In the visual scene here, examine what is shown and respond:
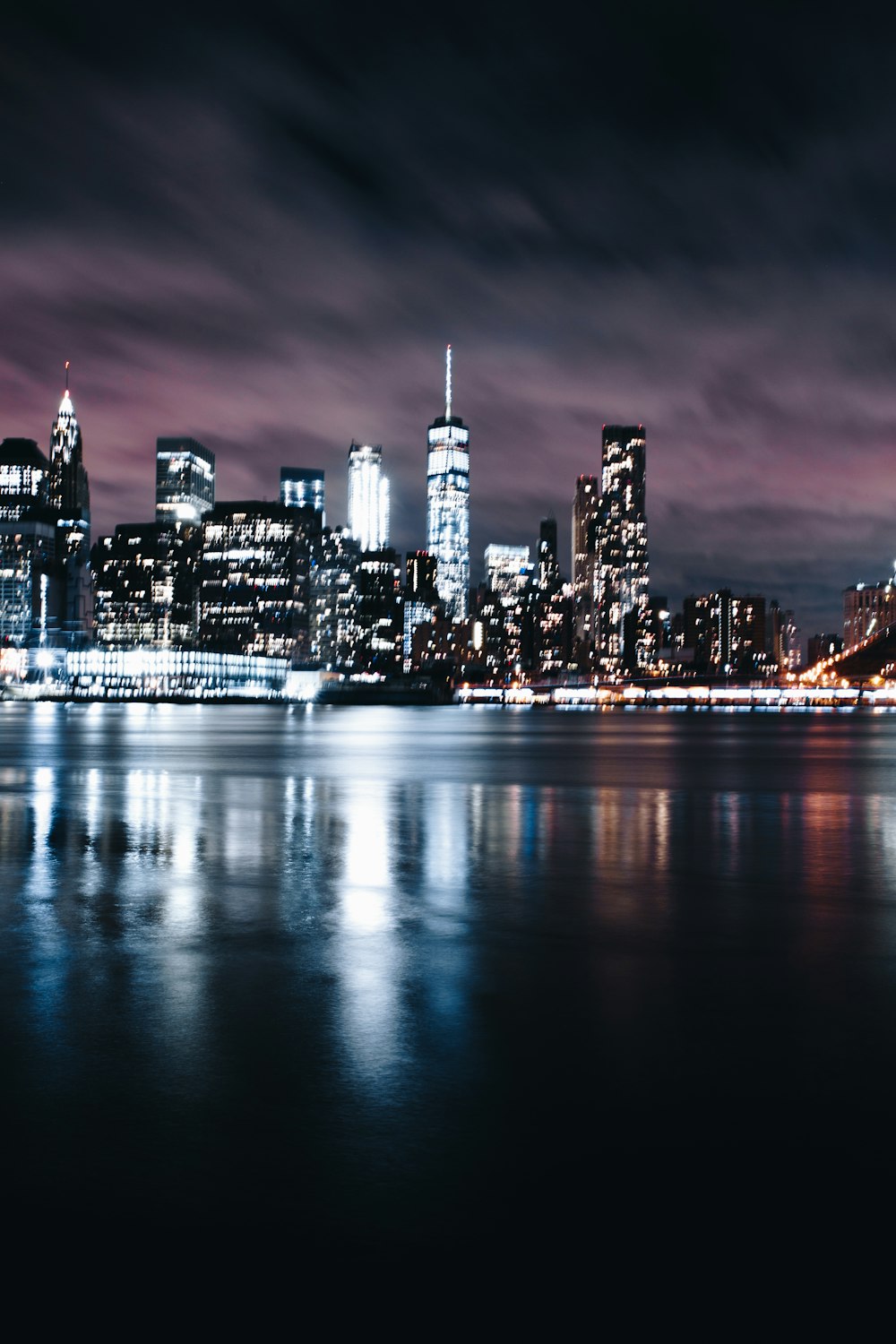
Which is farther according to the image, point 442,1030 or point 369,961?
point 369,961

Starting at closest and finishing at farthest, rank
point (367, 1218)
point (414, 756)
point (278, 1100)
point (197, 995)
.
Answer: point (367, 1218), point (278, 1100), point (197, 995), point (414, 756)

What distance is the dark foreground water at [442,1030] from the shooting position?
208 inches

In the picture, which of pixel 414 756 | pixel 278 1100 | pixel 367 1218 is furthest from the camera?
pixel 414 756

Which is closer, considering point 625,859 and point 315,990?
point 315,990

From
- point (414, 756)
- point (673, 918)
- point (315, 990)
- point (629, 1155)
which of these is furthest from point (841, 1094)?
point (414, 756)

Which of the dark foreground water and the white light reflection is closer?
the dark foreground water

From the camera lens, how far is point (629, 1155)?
5.68 m

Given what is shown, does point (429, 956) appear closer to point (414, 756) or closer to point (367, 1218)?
point (367, 1218)

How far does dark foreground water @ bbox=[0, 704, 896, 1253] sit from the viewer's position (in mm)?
5289

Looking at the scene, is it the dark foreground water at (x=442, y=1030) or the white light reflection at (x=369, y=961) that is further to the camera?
the white light reflection at (x=369, y=961)

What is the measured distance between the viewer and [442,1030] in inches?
316

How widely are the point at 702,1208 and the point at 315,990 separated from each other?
461 cm

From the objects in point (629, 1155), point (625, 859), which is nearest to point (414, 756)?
point (625, 859)

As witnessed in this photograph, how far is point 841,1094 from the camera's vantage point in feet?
21.8
